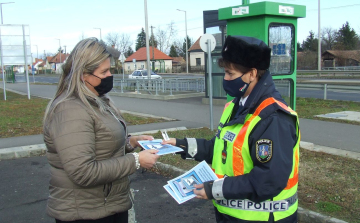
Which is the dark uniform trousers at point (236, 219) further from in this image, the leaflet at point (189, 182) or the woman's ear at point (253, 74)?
the woman's ear at point (253, 74)

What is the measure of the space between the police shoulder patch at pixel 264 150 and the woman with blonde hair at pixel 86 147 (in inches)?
30.1

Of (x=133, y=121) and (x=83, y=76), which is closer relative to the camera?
(x=83, y=76)

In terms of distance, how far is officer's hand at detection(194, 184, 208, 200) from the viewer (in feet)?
6.85

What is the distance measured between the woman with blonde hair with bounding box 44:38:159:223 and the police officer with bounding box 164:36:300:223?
0.56 metres

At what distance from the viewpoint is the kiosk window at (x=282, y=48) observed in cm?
705

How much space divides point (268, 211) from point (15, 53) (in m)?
20.6

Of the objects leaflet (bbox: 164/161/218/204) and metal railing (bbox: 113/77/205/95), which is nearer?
leaflet (bbox: 164/161/218/204)

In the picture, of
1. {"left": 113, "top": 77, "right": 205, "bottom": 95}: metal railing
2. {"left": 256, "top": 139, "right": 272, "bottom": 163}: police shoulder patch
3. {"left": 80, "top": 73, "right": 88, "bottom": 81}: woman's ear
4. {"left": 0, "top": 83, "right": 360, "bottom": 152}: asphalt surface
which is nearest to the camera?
{"left": 256, "top": 139, "right": 272, "bottom": 163}: police shoulder patch

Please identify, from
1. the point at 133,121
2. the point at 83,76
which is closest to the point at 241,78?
the point at 83,76

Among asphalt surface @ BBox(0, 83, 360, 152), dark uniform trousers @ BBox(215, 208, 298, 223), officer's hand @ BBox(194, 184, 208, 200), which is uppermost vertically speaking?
officer's hand @ BBox(194, 184, 208, 200)

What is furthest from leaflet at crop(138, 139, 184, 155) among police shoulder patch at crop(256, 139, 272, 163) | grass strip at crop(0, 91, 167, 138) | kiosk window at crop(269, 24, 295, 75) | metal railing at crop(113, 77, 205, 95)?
metal railing at crop(113, 77, 205, 95)

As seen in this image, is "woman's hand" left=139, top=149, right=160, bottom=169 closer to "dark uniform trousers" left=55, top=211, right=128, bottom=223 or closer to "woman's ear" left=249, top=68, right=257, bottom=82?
"dark uniform trousers" left=55, top=211, right=128, bottom=223

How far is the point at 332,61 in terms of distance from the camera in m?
53.2

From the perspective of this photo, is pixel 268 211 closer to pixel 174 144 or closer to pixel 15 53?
pixel 174 144
